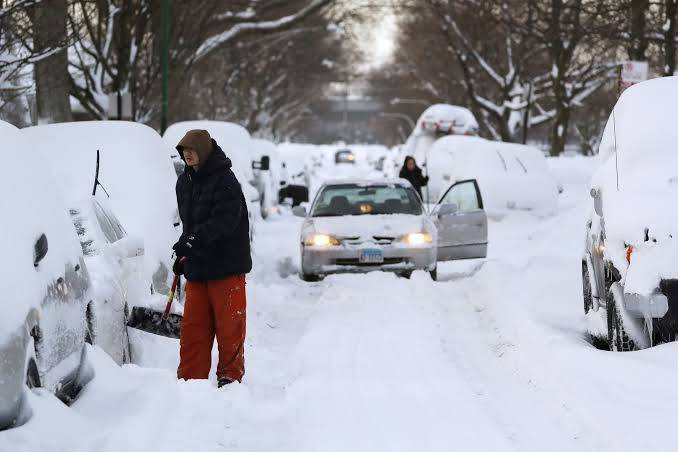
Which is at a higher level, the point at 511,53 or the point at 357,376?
the point at 511,53

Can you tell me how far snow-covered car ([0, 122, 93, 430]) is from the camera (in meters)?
4.57

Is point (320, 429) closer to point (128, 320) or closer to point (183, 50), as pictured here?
point (128, 320)

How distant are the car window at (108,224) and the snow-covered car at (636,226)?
3.35 m

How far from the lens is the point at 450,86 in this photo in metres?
62.0

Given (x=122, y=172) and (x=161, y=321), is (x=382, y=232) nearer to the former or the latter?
(x=122, y=172)

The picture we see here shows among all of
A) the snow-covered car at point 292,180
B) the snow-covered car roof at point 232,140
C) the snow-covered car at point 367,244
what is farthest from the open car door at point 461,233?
the snow-covered car at point 292,180

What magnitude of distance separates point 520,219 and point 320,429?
15.1 meters

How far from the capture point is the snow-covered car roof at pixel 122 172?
9.30 metres

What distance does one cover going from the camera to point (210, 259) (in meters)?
7.62

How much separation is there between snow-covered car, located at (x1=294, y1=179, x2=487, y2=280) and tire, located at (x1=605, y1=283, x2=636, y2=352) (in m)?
5.68

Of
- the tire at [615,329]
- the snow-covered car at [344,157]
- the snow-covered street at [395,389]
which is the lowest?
the snow-covered car at [344,157]

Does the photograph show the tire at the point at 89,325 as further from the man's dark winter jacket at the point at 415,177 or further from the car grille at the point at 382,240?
the man's dark winter jacket at the point at 415,177

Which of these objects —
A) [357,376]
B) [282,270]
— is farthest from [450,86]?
[357,376]

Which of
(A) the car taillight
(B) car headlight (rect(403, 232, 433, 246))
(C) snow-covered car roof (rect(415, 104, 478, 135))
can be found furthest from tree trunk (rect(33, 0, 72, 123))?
(C) snow-covered car roof (rect(415, 104, 478, 135))
